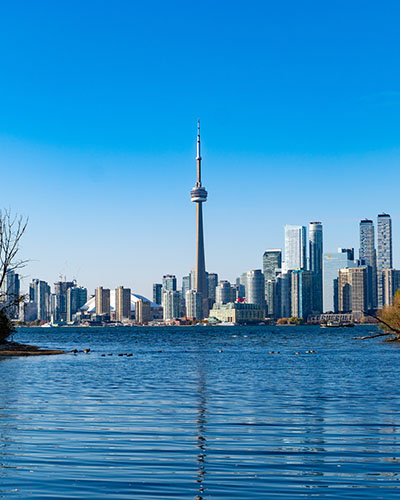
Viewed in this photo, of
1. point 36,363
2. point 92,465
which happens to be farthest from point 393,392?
point 36,363

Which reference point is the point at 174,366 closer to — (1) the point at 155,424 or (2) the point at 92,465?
(1) the point at 155,424

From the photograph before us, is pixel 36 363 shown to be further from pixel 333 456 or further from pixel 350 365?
pixel 333 456

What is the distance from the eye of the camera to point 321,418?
35125mm

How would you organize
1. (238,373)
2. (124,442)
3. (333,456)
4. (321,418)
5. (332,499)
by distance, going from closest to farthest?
(332,499)
(333,456)
(124,442)
(321,418)
(238,373)

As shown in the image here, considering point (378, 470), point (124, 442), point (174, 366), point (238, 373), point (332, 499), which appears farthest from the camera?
point (174, 366)

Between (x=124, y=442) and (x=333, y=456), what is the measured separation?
7.55m

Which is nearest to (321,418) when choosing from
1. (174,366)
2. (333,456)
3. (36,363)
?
(333,456)

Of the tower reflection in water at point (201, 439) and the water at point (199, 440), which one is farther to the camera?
the tower reflection in water at point (201, 439)

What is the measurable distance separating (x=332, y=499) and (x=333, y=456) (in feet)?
20.6

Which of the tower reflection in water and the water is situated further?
the tower reflection in water

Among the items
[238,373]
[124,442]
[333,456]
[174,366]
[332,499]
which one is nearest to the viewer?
[332,499]

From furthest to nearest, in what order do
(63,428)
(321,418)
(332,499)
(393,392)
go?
(393,392) < (321,418) < (63,428) < (332,499)

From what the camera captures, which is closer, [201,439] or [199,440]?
[199,440]

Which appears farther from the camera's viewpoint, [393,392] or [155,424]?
[393,392]
